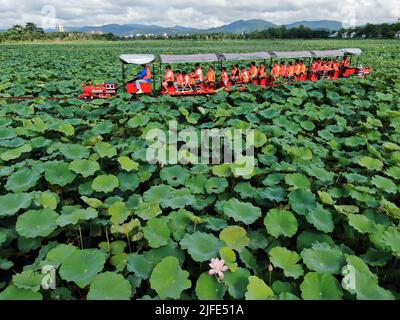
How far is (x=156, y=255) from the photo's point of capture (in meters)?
2.77

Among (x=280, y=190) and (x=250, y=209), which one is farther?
(x=280, y=190)

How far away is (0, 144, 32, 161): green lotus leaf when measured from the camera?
4418 mm

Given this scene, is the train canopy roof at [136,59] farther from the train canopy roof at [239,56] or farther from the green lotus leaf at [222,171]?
the green lotus leaf at [222,171]

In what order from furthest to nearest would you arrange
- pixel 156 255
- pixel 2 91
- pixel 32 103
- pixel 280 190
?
pixel 2 91 → pixel 32 103 → pixel 280 190 → pixel 156 255

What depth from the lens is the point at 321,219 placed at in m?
3.11

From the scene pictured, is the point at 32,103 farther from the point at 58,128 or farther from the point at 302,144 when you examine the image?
the point at 302,144

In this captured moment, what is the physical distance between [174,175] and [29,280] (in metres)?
2.12

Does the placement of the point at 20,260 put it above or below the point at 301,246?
below

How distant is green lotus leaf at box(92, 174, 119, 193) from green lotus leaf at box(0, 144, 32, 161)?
150 centimetres

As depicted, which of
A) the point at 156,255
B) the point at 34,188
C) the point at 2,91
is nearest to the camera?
the point at 156,255

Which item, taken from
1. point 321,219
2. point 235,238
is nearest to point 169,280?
point 235,238

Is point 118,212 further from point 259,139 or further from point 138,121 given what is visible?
point 138,121
